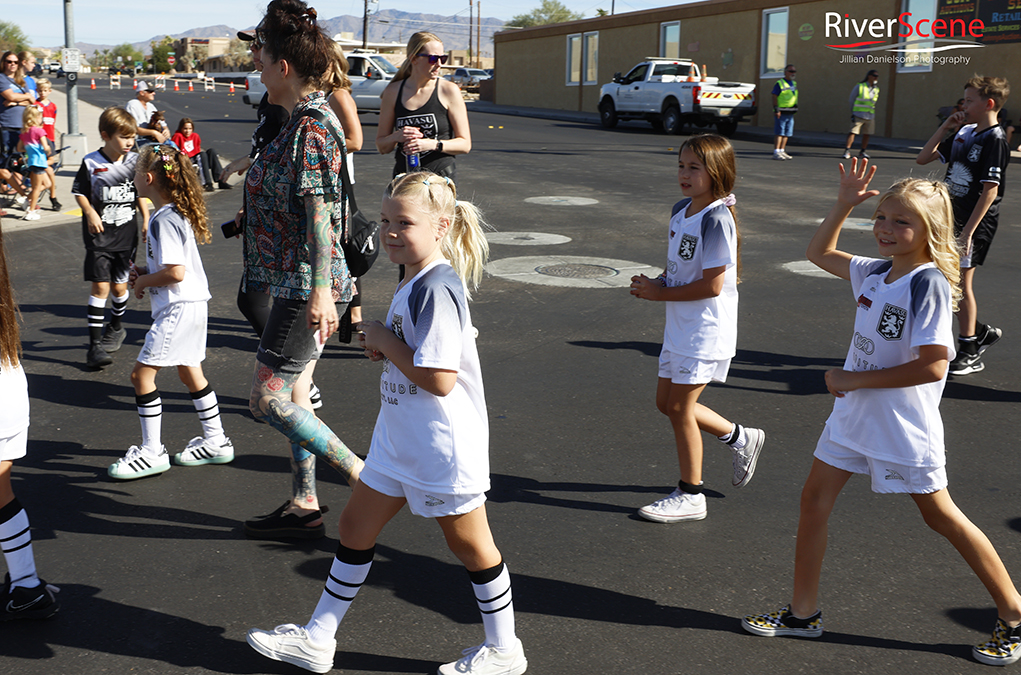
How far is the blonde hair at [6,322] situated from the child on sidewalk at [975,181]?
5597 mm

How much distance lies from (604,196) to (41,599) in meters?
12.5

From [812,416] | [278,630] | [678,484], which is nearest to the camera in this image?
[278,630]

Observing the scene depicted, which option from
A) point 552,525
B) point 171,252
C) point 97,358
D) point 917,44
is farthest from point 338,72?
point 917,44

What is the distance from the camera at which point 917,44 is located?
92.0 ft

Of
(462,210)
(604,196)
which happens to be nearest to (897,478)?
(462,210)

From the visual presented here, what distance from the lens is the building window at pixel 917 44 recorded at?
27.6 metres

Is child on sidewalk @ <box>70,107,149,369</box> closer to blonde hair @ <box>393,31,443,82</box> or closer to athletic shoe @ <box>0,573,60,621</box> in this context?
blonde hair @ <box>393,31,443,82</box>

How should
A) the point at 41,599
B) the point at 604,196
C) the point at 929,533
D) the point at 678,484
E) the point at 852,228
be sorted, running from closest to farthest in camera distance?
the point at 41,599, the point at 929,533, the point at 678,484, the point at 852,228, the point at 604,196

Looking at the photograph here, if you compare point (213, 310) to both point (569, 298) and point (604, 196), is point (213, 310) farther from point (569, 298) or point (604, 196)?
point (604, 196)

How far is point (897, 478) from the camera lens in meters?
3.02

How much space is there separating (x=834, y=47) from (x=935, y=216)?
99.7 feet

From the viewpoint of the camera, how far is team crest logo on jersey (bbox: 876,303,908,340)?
118 inches

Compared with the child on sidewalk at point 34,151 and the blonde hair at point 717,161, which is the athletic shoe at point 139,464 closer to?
the blonde hair at point 717,161

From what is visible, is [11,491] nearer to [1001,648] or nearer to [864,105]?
[1001,648]
